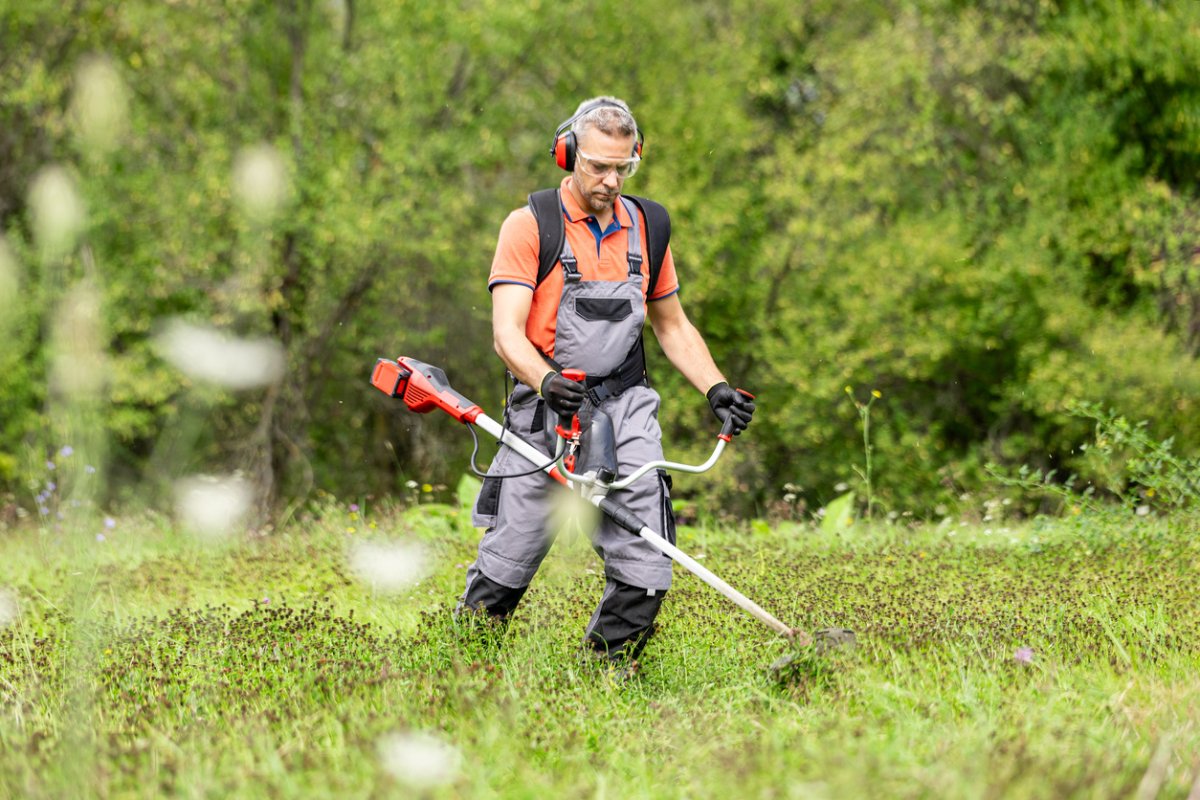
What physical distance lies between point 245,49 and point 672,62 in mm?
5735

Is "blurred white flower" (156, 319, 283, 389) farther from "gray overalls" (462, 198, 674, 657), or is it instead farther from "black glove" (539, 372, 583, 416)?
"gray overalls" (462, 198, 674, 657)

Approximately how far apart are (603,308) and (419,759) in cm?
191

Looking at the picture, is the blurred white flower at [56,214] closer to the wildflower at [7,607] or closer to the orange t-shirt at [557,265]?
the orange t-shirt at [557,265]

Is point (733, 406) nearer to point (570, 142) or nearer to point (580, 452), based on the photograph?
point (580, 452)

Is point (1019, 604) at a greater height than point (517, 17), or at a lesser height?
lesser

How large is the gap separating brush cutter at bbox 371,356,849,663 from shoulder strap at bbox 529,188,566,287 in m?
0.49

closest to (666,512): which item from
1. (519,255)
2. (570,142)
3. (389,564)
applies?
(519,255)

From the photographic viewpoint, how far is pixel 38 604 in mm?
6113

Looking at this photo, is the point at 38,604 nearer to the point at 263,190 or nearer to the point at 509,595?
the point at 509,595

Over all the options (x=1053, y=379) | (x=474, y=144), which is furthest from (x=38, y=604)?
(x=1053, y=379)

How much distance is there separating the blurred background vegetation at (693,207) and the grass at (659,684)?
29.3 ft

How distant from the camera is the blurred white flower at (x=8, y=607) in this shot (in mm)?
5447

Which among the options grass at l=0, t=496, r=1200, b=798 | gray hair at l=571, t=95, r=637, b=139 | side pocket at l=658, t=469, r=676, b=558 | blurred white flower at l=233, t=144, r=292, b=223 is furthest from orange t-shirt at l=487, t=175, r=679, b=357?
blurred white flower at l=233, t=144, r=292, b=223

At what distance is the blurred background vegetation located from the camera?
1520cm
